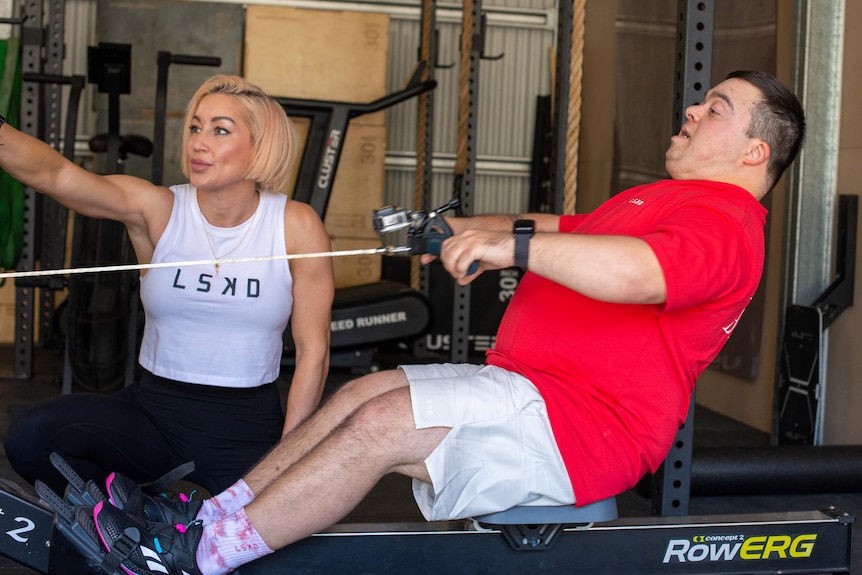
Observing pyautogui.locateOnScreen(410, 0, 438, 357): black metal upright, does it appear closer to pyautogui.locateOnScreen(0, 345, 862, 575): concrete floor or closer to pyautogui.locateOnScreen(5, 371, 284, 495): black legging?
pyautogui.locateOnScreen(0, 345, 862, 575): concrete floor

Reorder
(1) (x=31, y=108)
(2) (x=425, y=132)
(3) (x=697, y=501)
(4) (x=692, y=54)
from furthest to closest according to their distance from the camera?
(2) (x=425, y=132), (1) (x=31, y=108), (3) (x=697, y=501), (4) (x=692, y=54)

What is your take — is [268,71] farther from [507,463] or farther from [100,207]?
[507,463]

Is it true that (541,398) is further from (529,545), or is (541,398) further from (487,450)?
(529,545)

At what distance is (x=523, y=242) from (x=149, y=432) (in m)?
1.01

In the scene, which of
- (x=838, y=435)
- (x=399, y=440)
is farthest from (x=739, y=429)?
(x=399, y=440)

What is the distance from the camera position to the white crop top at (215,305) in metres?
2.18

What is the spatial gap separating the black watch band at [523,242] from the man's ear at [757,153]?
0.60 metres

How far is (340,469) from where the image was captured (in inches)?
65.9

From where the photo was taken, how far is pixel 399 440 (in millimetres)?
1684

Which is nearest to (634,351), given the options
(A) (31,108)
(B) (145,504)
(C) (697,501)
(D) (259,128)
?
(B) (145,504)

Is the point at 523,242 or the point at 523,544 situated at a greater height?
the point at 523,242

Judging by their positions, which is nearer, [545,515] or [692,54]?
[545,515]

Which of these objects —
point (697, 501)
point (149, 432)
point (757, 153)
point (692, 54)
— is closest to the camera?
point (757, 153)

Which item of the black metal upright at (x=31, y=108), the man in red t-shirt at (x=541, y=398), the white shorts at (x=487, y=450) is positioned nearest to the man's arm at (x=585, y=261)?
the man in red t-shirt at (x=541, y=398)
